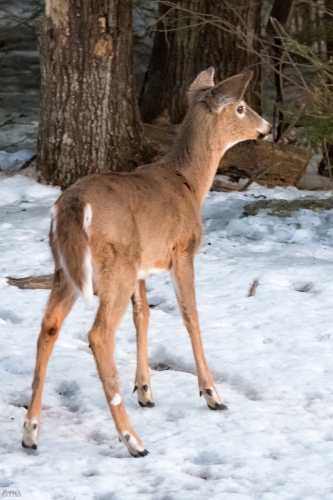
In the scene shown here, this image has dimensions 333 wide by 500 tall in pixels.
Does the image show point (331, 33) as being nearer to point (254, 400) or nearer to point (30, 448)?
point (254, 400)

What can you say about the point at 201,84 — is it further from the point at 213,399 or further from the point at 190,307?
the point at 213,399

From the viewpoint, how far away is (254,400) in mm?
4715

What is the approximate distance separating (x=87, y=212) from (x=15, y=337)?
1.74 m

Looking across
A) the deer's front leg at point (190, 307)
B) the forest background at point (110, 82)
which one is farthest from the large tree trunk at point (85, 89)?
the deer's front leg at point (190, 307)

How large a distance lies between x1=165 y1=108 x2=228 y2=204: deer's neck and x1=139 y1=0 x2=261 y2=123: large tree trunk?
482 cm

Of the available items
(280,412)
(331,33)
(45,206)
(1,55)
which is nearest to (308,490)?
(280,412)

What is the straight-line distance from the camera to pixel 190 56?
412 inches

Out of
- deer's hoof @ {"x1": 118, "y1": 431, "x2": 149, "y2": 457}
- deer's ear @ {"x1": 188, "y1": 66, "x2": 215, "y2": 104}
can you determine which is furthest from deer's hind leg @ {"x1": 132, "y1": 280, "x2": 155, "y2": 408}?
deer's ear @ {"x1": 188, "y1": 66, "x2": 215, "y2": 104}

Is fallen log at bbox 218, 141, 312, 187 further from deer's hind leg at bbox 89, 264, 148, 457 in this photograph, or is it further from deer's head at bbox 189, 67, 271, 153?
deer's hind leg at bbox 89, 264, 148, 457

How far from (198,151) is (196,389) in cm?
152

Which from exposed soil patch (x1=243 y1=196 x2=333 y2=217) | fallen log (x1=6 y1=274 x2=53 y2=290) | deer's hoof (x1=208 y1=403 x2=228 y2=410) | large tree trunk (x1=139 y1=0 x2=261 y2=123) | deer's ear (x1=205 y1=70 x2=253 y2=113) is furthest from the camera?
large tree trunk (x1=139 y1=0 x2=261 y2=123)

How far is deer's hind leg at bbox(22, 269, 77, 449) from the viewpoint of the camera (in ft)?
13.1

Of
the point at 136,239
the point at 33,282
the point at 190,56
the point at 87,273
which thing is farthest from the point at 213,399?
the point at 190,56

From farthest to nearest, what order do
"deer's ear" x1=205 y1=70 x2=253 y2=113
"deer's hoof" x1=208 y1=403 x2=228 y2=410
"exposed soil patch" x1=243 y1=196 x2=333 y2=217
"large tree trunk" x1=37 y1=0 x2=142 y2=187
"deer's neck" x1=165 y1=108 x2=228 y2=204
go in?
"large tree trunk" x1=37 y1=0 x2=142 y2=187
"exposed soil patch" x1=243 y1=196 x2=333 y2=217
"deer's neck" x1=165 y1=108 x2=228 y2=204
"deer's ear" x1=205 y1=70 x2=253 y2=113
"deer's hoof" x1=208 y1=403 x2=228 y2=410
